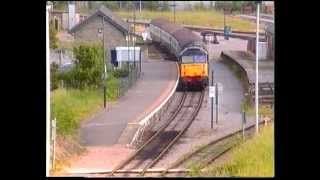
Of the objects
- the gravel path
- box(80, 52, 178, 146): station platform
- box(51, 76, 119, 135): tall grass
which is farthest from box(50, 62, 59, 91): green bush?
the gravel path

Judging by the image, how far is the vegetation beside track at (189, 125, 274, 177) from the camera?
4.13 m

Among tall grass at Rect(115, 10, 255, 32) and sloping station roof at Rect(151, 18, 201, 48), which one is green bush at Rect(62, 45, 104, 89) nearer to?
tall grass at Rect(115, 10, 255, 32)

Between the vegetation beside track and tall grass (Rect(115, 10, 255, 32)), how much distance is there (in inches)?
42.4

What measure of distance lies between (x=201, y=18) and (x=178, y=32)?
266 mm

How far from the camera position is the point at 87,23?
4977 millimetres

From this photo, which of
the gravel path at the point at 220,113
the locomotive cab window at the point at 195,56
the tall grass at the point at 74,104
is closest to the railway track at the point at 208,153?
the gravel path at the point at 220,113
